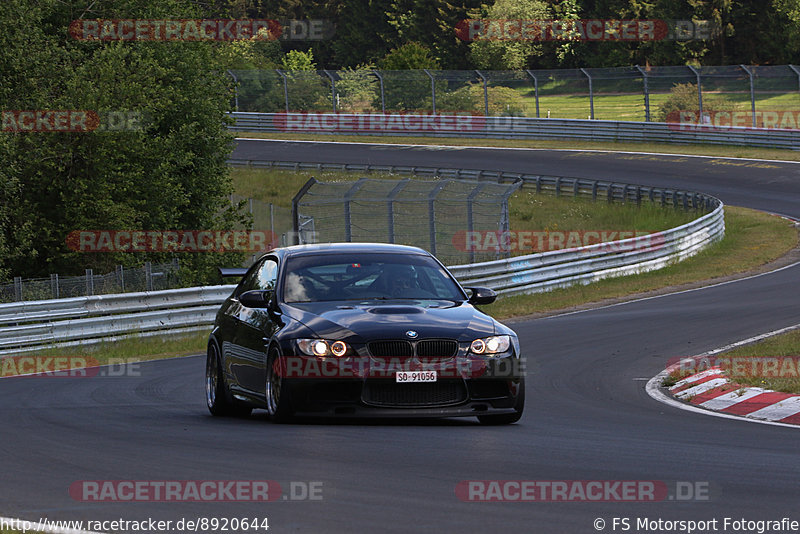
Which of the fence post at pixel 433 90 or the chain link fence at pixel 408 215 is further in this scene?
the fence post at pixel 433 90

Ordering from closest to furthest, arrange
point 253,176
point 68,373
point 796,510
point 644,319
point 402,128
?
point 796,510 → point 68,373 → point 644,319 → point 253,176 → point 402,128

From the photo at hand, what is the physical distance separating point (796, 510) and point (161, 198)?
24.7 m

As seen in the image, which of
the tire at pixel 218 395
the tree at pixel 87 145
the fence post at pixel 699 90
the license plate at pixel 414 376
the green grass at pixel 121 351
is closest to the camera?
the license plate at pixel 414 376

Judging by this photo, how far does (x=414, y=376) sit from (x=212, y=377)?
270 cm

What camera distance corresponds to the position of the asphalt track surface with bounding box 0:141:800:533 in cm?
610

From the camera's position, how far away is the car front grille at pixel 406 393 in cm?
905

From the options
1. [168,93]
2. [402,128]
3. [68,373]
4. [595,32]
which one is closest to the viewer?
[68,373]

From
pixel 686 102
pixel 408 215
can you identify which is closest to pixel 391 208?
pixel 408 215

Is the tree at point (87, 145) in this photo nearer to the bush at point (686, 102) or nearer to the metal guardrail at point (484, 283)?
the metal guardrail at point (484, 283)

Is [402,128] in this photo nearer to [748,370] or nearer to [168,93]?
[168,93]

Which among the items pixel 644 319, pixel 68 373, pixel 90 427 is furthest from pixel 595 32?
pixel 90 427

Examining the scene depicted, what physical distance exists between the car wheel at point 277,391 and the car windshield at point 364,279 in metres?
0.75

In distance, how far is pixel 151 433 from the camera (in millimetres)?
9125

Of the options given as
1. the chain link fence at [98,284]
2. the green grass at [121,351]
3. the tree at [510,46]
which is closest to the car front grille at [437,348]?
the green grass at [121,351]
